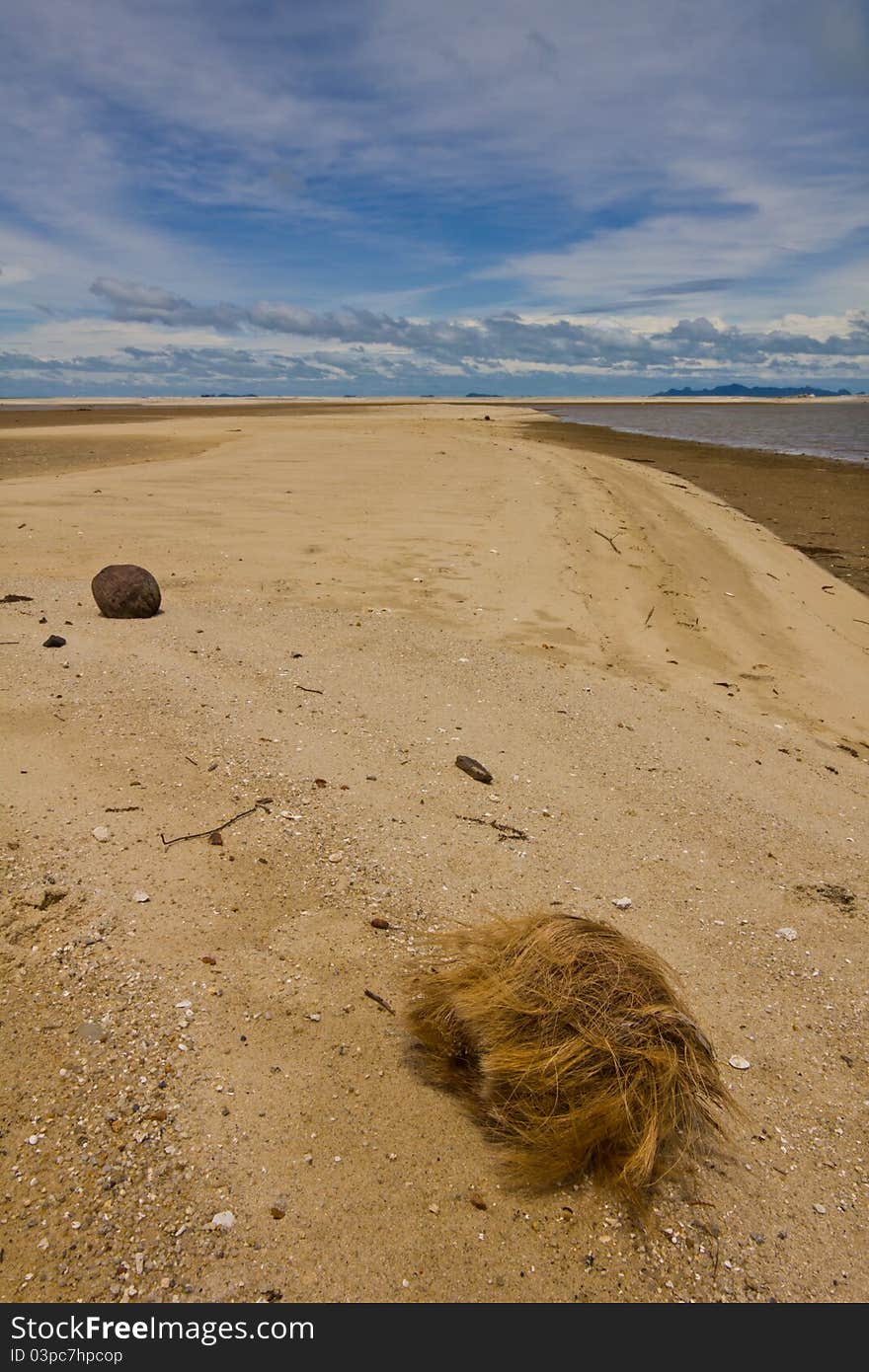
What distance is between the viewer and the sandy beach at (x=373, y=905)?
2.52 m

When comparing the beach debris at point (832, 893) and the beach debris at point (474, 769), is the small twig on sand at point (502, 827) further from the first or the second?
the beach debris at point (832, 893)

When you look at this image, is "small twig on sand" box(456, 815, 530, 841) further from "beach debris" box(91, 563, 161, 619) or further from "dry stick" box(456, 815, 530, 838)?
"beach debris" box(91, 563, 161, 619)

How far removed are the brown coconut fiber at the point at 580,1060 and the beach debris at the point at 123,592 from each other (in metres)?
5.86

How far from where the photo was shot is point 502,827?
4.79m

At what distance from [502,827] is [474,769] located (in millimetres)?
652

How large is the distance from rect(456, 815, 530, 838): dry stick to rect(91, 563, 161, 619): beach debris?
4.54 metres

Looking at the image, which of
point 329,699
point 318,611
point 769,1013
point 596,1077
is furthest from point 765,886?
point 318,611

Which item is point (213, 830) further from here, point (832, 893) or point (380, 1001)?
point (832, 893)

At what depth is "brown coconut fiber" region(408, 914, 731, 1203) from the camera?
269 cm

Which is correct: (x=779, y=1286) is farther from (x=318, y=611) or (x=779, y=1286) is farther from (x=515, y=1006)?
(x=318, y=611)

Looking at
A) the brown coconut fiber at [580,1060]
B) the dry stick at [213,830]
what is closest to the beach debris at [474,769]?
the dry stick at [213,830]

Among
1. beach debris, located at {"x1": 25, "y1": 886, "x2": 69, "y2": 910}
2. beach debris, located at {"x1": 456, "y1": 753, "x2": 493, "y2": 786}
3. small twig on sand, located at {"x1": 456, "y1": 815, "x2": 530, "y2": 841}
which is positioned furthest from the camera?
beach debris, located at {"x1": 456, "y1": 753, "x2": 493, "y2": 786}

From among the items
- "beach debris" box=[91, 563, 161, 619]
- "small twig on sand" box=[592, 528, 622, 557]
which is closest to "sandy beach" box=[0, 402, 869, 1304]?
"beach debris" box=[91, 563, 161, 619]

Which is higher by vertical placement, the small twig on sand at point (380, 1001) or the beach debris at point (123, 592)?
the beach debris at point (123, 592)
